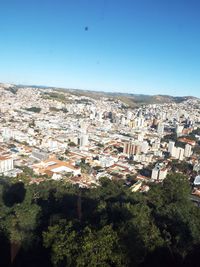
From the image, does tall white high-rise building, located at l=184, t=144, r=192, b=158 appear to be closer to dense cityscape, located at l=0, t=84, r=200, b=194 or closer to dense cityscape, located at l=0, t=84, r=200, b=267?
dense cityscape, located at l=0, t=84, r=200, b=194

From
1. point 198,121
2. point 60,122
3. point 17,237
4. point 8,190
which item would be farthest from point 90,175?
point 198,121

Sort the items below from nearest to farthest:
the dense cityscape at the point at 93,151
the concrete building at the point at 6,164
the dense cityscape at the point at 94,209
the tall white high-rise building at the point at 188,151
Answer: the dense cityscape at the point at 94,209
the concrete building at the point at 6,164
the dense cityscape at the point at 93,151
the tall white high-rise building at the point at 188,151

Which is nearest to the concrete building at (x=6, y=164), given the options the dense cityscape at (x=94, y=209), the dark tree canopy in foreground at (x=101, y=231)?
the dense cityscape at (x=94, y=209)

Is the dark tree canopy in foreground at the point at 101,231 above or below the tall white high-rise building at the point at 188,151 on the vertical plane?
above

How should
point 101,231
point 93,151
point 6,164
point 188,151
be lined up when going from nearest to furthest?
point 101,231
point 6,164
point 93,151
point 188,151

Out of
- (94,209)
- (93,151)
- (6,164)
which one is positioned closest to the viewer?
(94,209)

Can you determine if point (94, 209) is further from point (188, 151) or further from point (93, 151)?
point (188, 151)

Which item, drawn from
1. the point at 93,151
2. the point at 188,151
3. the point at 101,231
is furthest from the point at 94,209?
the point at 188,151

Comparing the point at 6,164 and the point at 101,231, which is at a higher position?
the point at 101,231

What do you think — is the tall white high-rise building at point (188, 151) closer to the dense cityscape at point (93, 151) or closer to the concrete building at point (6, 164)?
the dense cityscape at point (93, 151)
